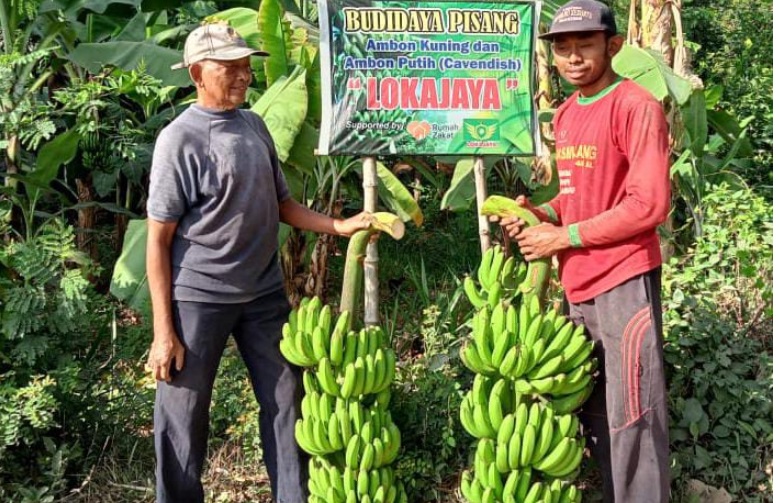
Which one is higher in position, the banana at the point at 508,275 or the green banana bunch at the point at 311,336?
the banana at the point at 508,275

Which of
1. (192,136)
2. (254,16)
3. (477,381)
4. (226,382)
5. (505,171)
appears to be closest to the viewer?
(192,136)

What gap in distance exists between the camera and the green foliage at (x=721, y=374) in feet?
12.0

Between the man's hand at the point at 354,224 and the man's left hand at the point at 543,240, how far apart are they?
0.55 metres

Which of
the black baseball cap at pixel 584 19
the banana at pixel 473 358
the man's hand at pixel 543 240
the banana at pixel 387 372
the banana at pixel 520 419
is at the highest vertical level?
the black baseball cap at pixel 584 19

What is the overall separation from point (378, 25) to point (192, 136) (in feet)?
3.93

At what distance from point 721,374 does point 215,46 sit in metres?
2.66

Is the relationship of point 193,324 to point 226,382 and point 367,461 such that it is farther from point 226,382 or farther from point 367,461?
point 226,382

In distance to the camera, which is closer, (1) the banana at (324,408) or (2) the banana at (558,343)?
(2) the banana at (558,343)

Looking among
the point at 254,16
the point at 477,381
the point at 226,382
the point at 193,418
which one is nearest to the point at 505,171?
the point at 254,16

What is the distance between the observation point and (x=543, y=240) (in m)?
2.84

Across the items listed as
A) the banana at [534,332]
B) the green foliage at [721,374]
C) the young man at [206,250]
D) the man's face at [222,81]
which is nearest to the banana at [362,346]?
the young man at [206,250]

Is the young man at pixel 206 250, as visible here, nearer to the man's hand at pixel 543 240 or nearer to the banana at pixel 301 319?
the banana at pixel 301 319

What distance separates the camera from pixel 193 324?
9.41 feet

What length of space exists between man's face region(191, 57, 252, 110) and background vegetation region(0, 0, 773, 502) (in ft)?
3.17
